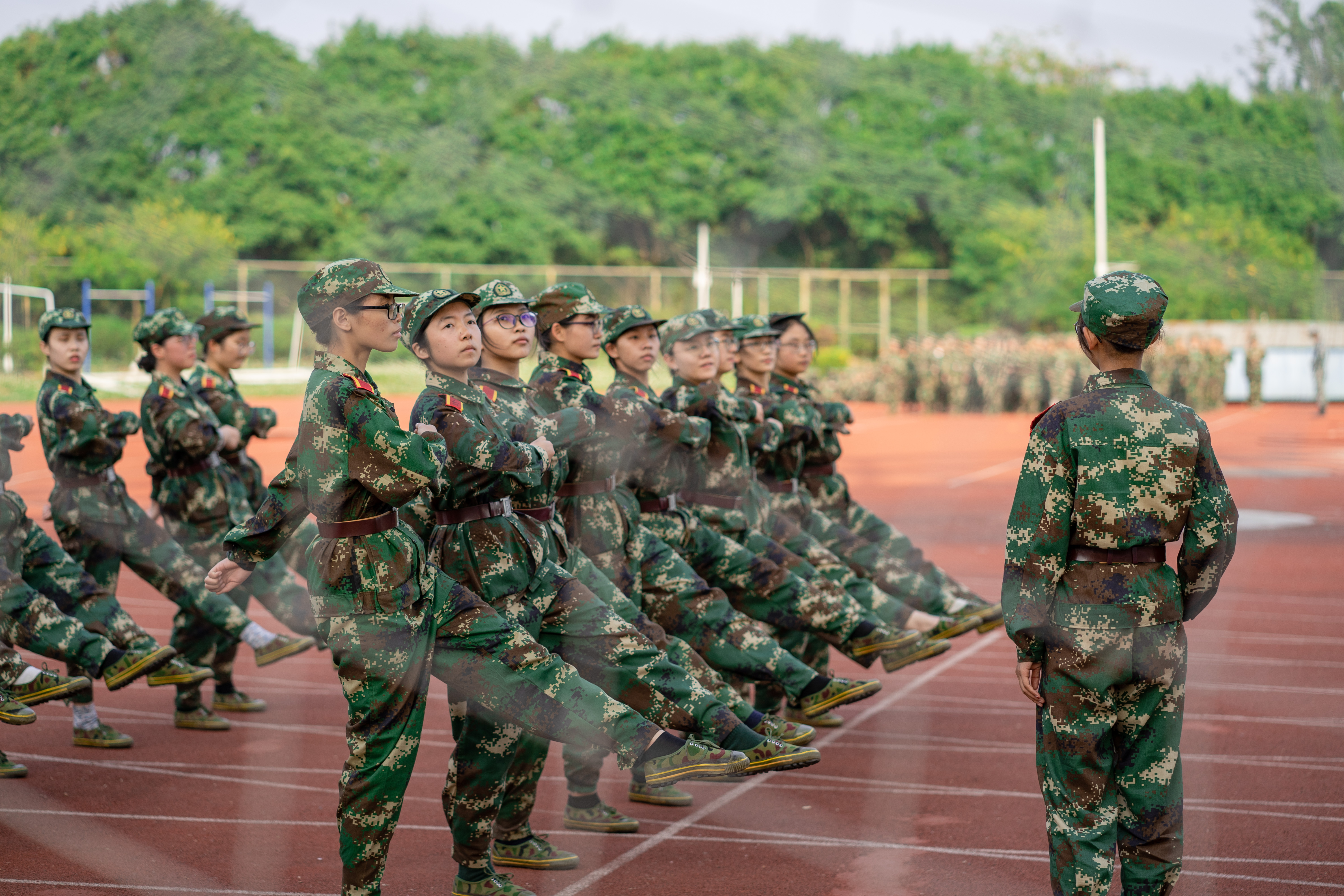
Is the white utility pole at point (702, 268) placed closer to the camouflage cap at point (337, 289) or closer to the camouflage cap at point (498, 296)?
the camouflage cap at point (498, 296)

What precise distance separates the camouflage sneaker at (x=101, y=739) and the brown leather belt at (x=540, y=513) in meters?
→ 2.54

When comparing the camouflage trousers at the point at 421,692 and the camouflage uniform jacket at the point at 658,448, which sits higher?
the camouflage uniform jacket at the point at 658,448

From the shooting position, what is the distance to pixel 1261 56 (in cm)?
712

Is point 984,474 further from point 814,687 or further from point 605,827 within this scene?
point 605,827

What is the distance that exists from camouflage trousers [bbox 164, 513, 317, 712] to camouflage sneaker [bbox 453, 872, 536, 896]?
2.32 m

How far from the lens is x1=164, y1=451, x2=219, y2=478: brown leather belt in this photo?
582 cm

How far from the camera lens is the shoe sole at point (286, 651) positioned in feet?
18.0

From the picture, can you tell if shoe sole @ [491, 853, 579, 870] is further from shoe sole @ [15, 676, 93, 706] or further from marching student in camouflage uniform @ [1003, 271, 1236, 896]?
shoe sole @ [15, 676, 93, 706]

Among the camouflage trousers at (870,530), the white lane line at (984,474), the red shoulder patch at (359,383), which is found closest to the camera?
the red shoulder patch at (359,383)

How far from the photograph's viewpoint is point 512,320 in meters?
3.81

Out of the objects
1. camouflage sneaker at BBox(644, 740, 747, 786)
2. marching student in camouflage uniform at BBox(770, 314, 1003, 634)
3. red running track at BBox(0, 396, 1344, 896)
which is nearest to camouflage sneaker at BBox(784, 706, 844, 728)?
red running track at BBox(0, 396, 1344, 896)

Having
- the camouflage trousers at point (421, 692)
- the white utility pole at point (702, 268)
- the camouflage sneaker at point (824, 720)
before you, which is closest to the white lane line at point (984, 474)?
the white utility pole at point (702, 268)

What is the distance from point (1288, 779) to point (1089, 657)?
2208 mm

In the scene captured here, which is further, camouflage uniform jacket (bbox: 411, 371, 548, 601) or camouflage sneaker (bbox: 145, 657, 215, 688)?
camouflage sneaker (bbox: 145, 657, 215, 688)
